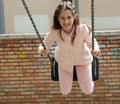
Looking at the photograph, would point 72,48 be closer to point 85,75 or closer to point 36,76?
point 85,75

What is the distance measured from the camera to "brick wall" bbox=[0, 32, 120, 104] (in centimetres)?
729

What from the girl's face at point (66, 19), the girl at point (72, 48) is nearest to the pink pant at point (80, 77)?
the girl at point (72, 48)

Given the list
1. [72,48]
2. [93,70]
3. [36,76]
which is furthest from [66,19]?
[36,76]

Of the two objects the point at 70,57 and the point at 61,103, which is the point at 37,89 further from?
the point at 70,57

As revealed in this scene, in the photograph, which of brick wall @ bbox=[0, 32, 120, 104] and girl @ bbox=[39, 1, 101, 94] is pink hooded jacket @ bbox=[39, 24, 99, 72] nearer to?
girl @ bbox=[39, 1, 101, 94]

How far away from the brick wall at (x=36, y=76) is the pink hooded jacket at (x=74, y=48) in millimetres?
2888

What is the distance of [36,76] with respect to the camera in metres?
7.45

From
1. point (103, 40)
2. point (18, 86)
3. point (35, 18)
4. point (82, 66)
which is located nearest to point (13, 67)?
point (18, 86)

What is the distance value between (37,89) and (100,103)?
1209 mm

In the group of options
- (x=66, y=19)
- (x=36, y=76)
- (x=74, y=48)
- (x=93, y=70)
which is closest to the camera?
(x=66, y=19)

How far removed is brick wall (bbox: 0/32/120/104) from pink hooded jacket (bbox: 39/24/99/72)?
2.89 metres

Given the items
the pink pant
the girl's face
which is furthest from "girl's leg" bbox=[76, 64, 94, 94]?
the girl's face

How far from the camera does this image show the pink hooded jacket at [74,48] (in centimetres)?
433

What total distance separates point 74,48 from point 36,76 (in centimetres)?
319
